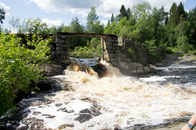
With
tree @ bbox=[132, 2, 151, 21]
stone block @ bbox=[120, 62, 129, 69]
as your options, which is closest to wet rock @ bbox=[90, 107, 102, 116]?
stone block @ bbox=[120, 62, 129, 69]

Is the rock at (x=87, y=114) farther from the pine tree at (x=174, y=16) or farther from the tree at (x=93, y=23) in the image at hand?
the pine tree at (x=174, y=16)

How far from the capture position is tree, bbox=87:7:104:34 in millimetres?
40344

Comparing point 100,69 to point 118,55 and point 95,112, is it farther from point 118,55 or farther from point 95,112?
point 95,112

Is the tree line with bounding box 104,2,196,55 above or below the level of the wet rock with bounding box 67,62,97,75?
above

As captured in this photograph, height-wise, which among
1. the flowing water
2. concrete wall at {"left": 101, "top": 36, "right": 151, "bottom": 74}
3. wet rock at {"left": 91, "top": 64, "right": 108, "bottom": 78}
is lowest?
the flowing water

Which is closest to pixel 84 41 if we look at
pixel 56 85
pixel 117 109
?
pixel 56 85

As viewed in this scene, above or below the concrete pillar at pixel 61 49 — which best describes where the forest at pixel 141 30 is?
above

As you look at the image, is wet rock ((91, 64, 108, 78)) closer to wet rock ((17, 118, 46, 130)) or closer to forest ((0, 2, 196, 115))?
forest ((0, 2, 196, 115))

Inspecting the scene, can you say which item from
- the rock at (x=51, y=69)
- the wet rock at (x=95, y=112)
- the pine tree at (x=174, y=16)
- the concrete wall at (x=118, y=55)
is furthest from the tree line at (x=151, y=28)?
the wet rock at (x=95, y=112)

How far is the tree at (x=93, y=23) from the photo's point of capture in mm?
40344

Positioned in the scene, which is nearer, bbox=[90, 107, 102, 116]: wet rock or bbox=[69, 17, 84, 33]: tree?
bbox=[90, 107, 102, 116]: wet rock

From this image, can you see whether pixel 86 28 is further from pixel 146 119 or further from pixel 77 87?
pixel 146 119

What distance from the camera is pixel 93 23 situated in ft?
135

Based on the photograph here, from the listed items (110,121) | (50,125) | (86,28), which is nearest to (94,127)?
Result: (110,121)
